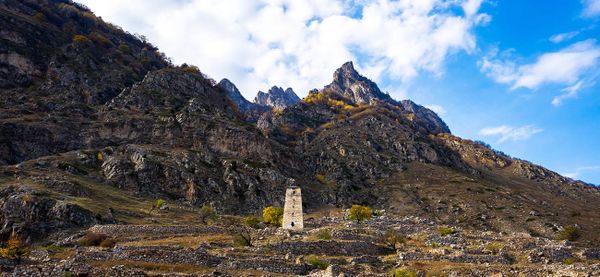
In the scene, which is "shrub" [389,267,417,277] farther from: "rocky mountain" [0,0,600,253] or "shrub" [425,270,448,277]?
"rocky mountain" [0,0,600,253]

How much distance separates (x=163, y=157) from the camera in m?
100

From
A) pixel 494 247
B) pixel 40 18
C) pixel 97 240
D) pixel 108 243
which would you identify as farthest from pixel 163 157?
pixel 40 18

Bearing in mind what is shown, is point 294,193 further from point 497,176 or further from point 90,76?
point 497,176

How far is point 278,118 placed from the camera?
19612 cm

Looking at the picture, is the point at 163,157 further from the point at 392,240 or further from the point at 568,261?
the point at 568,261

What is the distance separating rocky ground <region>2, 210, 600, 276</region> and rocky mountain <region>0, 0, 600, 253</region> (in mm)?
19557

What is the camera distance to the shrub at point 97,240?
1579 inches

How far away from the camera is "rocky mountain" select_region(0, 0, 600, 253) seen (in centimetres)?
7119

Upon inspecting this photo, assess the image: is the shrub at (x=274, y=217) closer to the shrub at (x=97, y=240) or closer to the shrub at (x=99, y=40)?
the shrub at (x=97, y=240)

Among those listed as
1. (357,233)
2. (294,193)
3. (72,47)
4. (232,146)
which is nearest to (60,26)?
(72,47)

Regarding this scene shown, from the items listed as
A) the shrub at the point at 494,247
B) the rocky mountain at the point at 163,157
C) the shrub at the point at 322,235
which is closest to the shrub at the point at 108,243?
the rocky mountain at the point at 163,157

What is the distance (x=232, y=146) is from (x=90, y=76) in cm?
4728

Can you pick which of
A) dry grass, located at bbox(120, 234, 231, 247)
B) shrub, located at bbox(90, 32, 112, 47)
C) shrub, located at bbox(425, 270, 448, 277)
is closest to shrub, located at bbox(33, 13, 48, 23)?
shrub, located at bbox(90, 32, 112, 47)

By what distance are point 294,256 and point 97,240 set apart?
18.6 metres
